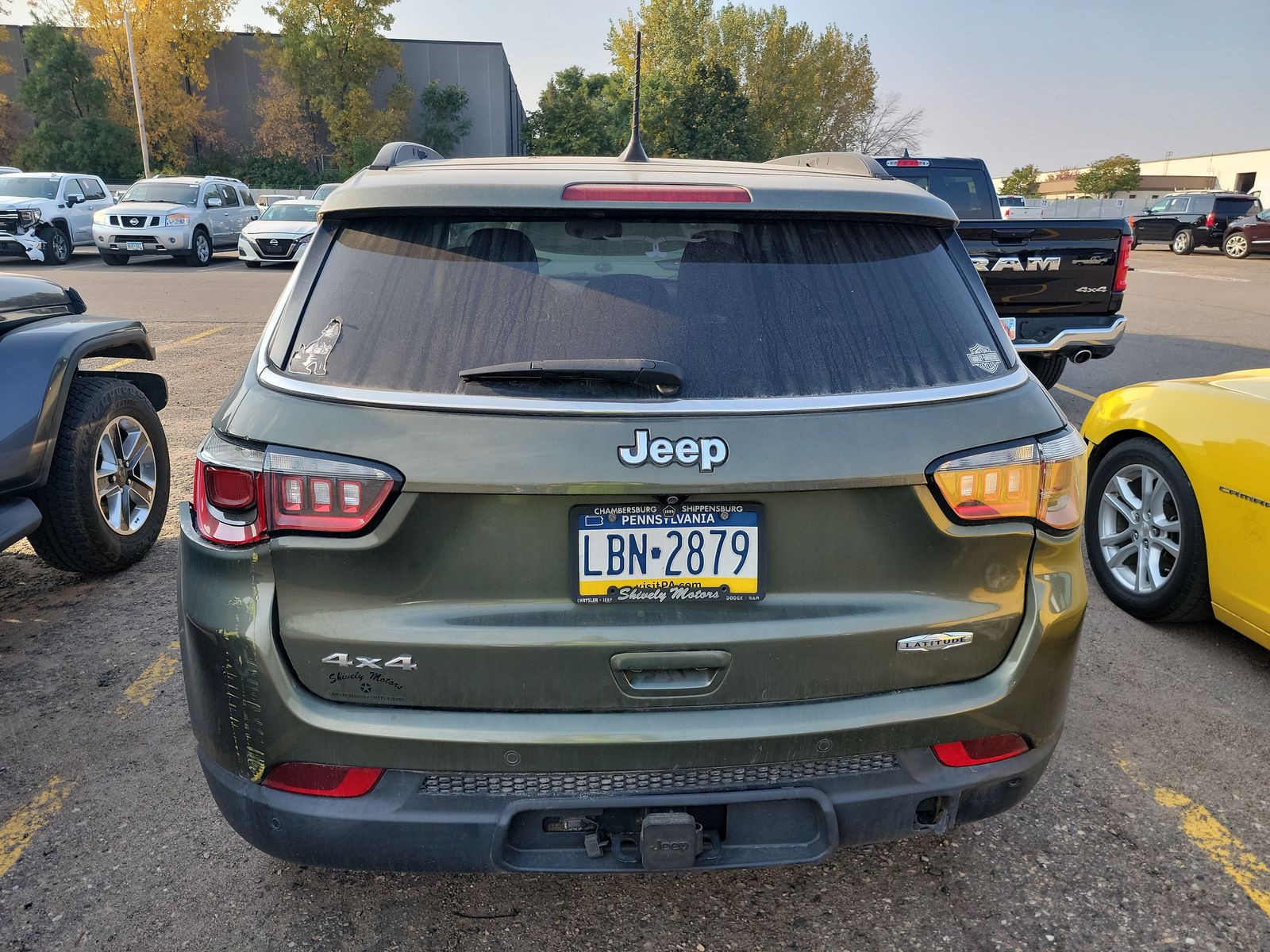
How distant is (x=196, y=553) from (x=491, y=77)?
219ft

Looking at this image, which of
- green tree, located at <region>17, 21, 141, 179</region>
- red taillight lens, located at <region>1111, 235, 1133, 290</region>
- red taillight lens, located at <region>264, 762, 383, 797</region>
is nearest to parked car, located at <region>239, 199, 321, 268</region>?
red taillight lens, located at <region>1111, 235, 1133, 290</region>

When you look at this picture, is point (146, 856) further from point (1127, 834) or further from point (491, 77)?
point (491, 77)

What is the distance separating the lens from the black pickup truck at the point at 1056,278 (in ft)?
23.7

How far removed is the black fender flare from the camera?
3670mm

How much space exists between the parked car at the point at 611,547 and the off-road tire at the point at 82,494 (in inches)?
100

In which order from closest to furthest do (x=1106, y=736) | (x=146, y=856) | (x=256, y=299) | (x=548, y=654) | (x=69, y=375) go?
(x=548, y=654) → (x=146, y=856) → (x=1106, y=736) → (x=69, y=375) → (x=256, y=299)

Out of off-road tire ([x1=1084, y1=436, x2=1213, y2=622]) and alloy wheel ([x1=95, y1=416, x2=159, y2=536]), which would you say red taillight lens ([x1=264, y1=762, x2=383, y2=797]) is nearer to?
alloy wheel ([x1=95, y1=416, x2=159, y2=536])

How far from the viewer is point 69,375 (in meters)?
3.97

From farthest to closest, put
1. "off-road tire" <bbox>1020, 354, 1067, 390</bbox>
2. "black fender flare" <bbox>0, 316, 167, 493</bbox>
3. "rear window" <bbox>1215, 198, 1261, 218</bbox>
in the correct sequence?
"rear window" <bbox>1215, 198, 1261, 218</bbox>, "off-road tire" <bbox>1020, 354, 1067, 390</bbox>, "black fender flare" <bbox>0, 316, 167, 493</bbox>

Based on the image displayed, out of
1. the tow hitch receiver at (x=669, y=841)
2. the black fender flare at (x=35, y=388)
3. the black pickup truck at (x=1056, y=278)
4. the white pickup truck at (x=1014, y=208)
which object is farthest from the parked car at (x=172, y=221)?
the tow hitch receiver at (x=669, y=841)

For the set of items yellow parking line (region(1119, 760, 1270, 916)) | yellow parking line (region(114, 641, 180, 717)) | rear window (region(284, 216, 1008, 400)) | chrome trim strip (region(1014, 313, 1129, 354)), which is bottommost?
yellow parking line (region(1119, 760, 1270, 916))

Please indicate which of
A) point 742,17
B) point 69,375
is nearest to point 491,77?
point 742,17

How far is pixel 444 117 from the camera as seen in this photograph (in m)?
59.4

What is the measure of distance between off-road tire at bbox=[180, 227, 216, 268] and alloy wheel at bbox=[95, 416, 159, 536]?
18.9 m
